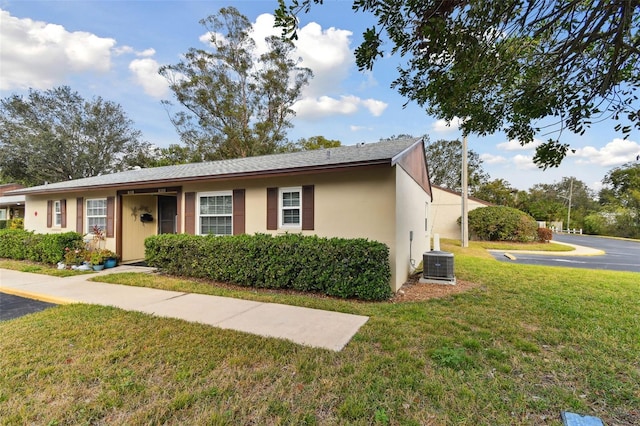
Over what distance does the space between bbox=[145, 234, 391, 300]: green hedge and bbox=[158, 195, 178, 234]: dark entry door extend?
2642 mm

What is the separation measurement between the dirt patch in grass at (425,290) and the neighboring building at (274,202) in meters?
0.29

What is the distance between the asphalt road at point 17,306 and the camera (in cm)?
476

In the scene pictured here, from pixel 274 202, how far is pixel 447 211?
17.1 meters

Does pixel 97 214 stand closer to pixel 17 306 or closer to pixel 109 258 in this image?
pixel 109 258

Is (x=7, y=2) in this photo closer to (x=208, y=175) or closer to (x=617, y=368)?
(x=208, y=175)

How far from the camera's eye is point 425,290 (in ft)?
21.2

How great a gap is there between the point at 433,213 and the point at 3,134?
3721 centimetres

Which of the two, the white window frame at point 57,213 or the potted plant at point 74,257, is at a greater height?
the white window frame at point 57,213

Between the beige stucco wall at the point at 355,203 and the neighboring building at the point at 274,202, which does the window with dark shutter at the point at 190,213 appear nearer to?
the neighboring building at the point at 274,202

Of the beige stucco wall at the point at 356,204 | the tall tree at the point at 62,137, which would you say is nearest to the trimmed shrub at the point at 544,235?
the beige stucco wall at the point at 356,204

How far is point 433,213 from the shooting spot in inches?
838

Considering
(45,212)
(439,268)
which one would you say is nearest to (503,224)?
(439,268)

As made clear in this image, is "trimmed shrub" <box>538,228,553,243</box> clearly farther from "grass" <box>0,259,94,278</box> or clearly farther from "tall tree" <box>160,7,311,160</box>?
"grass" <box>0,259,94,278</box>

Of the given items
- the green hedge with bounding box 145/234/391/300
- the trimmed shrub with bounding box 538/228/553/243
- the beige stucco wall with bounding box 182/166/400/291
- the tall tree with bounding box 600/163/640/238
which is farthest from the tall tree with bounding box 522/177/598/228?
the green hedge with bounding box 145/234/391/300
